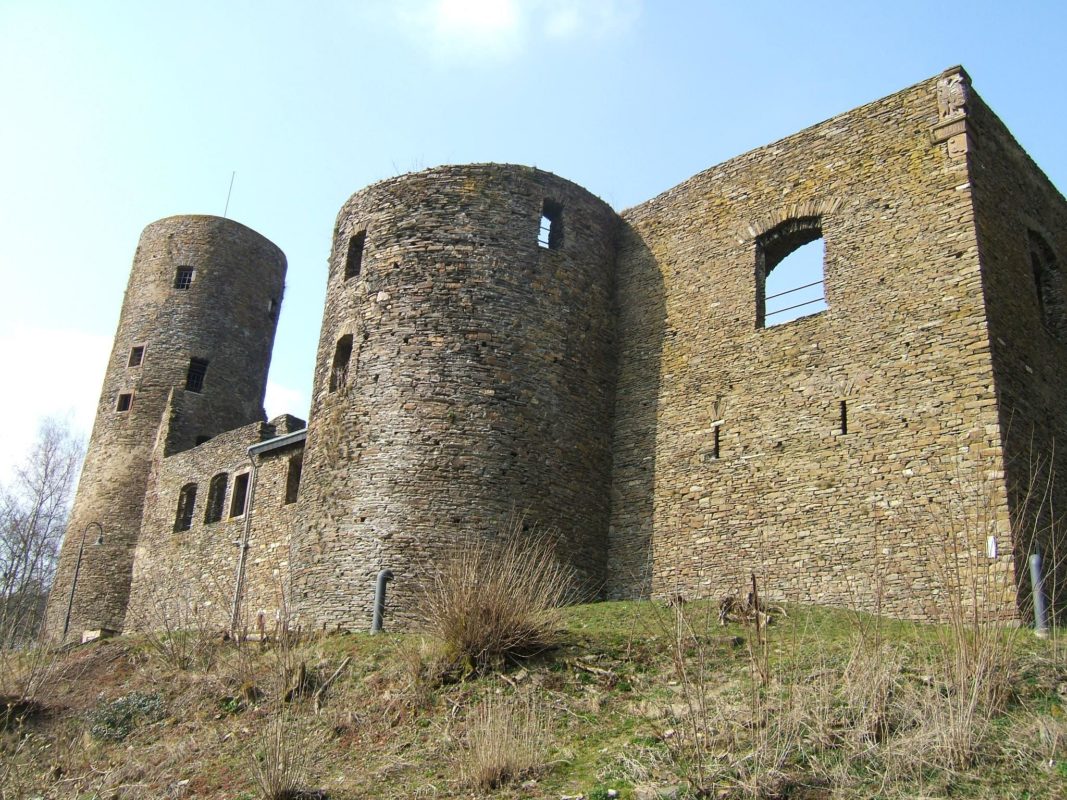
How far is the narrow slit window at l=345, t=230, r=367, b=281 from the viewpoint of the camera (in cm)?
1650

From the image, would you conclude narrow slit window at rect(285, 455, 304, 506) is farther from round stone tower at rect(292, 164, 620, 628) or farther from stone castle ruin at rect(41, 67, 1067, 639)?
round stone tower at rect(292, 164, 620, 628)

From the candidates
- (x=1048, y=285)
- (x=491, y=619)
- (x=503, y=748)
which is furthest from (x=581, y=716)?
(x=1048, y=285)

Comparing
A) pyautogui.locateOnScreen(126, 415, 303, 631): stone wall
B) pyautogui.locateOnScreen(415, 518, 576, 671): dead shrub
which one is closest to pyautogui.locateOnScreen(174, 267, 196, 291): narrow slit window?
pyautogui.locateOnScreen(126, 415, 303, 631): stone wall

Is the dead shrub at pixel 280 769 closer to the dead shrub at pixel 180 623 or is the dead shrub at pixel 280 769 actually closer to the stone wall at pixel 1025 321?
the dead shrub at pixel 180 623

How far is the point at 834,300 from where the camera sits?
1358 cm

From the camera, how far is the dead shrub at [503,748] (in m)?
7.91

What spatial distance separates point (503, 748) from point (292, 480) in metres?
12.9

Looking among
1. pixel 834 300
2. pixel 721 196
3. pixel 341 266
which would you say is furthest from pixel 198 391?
pixel 834 300

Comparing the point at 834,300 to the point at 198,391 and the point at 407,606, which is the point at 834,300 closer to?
the point at 407,606

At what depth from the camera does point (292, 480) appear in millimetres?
19938

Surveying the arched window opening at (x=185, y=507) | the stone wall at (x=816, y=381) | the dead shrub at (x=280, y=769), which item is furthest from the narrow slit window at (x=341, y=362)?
the arched window opening at (x=185, y=507)

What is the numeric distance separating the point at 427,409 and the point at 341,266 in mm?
3623

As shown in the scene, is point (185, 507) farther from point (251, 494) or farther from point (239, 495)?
point (251, 494)

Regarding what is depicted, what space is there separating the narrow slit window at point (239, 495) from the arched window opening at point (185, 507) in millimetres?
2070
